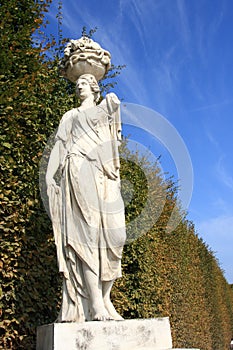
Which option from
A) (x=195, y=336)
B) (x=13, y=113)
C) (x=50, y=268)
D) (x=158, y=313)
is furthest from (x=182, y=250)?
(x=13, y=113)

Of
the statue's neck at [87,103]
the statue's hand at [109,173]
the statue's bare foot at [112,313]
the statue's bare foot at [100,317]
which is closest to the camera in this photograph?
the statue's bare foot at [100,317]

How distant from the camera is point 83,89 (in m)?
4.31

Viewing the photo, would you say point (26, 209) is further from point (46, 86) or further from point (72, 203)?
point (46, 86)

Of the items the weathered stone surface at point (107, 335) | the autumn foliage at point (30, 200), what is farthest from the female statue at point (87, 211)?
the autumn foliage at point (30, 200)

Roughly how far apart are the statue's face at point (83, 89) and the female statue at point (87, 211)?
19 cm

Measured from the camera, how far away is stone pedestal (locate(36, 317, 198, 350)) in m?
3.16

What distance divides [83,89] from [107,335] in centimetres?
240

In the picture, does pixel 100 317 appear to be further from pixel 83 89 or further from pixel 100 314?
pixel 83 89

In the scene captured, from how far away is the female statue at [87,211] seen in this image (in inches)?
141

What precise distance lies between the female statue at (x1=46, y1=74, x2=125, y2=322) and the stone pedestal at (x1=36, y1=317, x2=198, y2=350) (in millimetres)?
150

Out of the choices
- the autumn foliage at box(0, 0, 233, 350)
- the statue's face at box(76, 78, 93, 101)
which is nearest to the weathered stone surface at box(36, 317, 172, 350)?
the autumn foliage at box(0, 0, 233, 350)

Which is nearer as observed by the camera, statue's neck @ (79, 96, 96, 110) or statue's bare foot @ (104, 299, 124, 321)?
statue's bare foot @ (104, 299, 124, 321)

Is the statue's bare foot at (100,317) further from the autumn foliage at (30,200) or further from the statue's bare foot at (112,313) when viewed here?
the autumn foliage at (30,200)

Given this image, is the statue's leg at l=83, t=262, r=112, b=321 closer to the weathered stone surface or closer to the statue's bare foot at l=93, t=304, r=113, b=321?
the statue's bare foot at l=93, t=304, r=113, b=321
